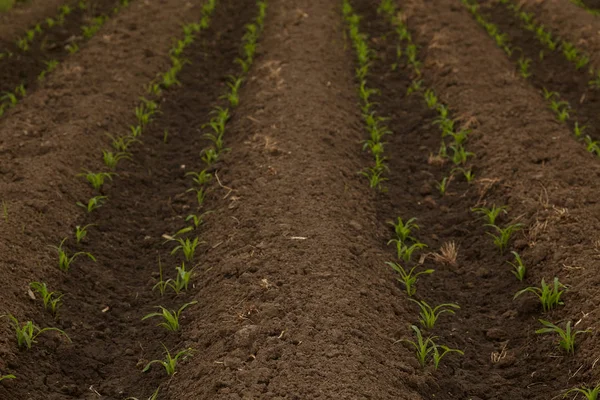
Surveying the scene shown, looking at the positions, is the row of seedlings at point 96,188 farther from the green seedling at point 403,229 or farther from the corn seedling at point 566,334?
the corn seedling at point 566,334

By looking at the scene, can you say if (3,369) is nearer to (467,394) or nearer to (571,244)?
(467,394)

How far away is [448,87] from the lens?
817 cm

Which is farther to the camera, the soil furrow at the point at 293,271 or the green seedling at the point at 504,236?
the green seedling at the point at 504,236

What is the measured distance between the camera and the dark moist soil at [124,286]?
4234 millimetres

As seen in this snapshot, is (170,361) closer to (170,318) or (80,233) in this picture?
(170,318)

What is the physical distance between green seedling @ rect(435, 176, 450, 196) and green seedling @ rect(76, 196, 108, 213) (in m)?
2.78

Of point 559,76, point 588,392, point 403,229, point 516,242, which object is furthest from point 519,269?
point 559,76

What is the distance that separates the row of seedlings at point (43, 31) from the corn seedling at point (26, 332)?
12.3 feet

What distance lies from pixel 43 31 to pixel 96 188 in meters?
5.29

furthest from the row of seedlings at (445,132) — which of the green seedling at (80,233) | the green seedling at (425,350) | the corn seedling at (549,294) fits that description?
the green seedling at (80,233)

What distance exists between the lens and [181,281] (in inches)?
201

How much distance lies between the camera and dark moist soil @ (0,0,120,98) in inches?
346

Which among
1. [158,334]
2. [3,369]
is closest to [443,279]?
[158,334]

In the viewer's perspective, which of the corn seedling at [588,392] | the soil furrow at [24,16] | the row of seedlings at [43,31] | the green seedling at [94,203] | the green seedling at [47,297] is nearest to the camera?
the corn seedling at [588,392]
